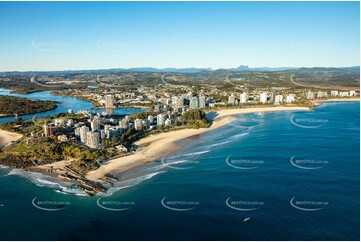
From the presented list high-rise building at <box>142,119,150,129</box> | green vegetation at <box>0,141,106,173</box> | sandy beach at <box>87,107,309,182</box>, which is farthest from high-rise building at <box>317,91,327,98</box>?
green vegetation at <box>0,141,106,173</box>

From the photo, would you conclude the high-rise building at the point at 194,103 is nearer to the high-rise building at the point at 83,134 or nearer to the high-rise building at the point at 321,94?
the high-rise building at the point at 83,134

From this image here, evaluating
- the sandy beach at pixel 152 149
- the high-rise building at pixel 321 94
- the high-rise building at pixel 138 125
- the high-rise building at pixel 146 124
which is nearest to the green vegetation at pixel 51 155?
the sandy beach at pixel 152 149

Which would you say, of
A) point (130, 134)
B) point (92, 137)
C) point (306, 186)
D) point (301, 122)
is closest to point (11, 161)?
point (92, 137)

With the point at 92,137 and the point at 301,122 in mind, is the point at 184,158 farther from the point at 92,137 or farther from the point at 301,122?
the point at 301,122

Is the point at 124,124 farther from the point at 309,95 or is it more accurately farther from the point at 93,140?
the point at 309,95

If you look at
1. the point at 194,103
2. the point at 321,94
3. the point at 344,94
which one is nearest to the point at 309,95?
the point at 321,94
